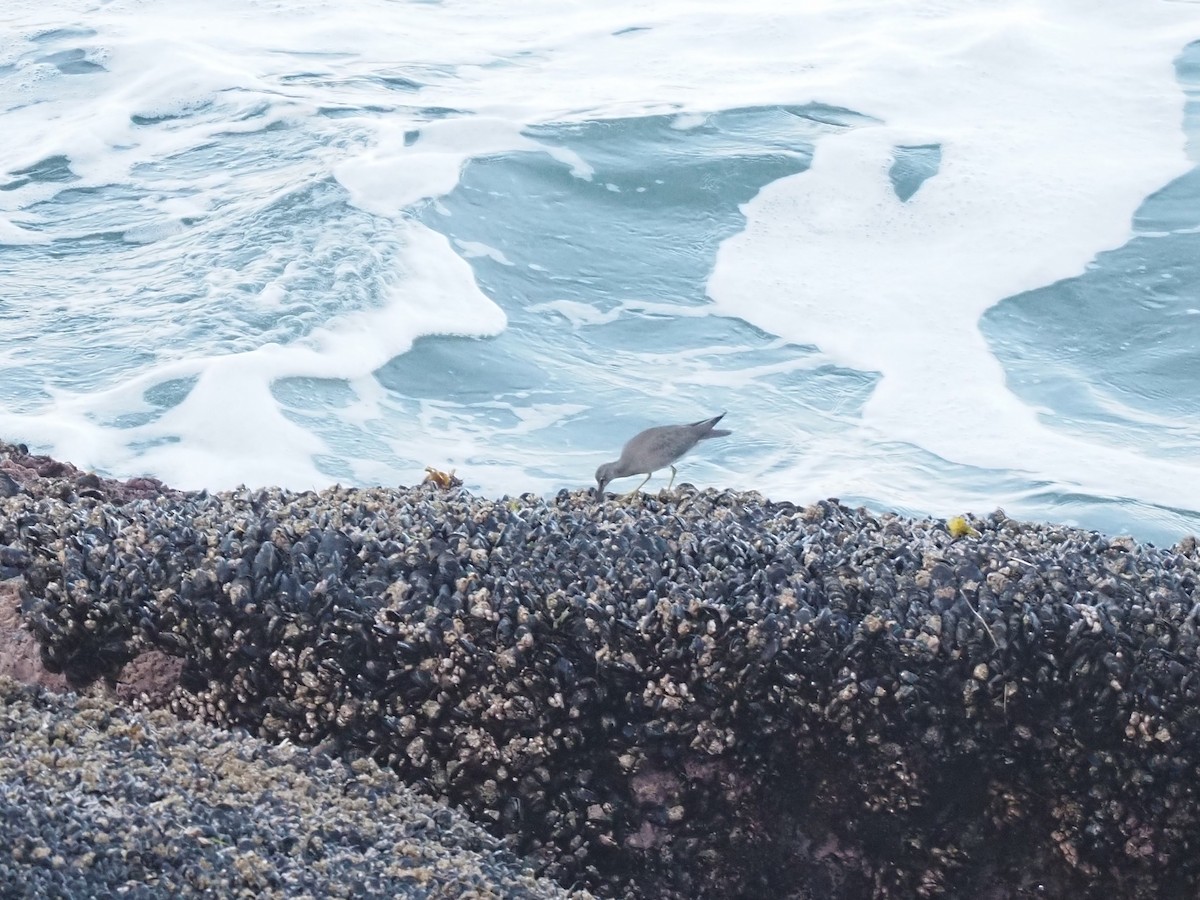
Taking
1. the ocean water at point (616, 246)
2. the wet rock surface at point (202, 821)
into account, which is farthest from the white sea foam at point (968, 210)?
the wet rock surface at point (202, 821)

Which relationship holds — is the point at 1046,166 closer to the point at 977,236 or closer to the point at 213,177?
the point at 977,236

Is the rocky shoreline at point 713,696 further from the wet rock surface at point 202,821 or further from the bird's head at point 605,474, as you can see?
the bird's head at point 605,474

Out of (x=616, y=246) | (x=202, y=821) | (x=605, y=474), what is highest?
(x=202, y=821)

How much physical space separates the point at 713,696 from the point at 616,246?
9353 mm

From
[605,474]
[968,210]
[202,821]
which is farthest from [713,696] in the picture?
[968,210]

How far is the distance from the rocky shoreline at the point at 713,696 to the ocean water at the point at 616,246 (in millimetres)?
4842

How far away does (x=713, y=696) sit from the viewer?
11.7ft

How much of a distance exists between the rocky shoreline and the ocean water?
484cm

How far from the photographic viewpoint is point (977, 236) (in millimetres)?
12883

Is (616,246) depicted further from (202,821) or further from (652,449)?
(202,821)

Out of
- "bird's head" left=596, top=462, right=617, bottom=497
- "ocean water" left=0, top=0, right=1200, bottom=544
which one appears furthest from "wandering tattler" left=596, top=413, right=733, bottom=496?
"ocean water" left=0, top=0, right=1200, bottom=544

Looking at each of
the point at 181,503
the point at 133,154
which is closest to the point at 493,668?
the point at 181,503

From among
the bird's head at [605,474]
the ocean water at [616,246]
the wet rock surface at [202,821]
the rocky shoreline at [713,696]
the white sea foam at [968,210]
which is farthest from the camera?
the white sea foam at [968,210]

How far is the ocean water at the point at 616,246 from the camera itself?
927 cm
